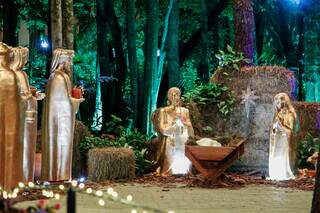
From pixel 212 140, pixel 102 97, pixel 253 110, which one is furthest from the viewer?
pixel 102 97

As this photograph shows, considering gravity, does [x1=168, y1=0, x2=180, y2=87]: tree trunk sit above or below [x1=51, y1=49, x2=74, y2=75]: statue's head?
above

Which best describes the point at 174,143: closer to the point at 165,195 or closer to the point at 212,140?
the point at 212,140

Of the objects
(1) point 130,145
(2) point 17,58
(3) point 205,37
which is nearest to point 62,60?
(2) point 17,58

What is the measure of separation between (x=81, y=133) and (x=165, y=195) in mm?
3796

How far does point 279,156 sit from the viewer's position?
47.1 feet

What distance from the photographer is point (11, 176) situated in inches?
415

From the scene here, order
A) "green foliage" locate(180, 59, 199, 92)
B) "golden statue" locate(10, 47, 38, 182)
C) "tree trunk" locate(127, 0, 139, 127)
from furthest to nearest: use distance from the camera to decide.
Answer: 1. "green foliage" locate(180, 59, 199, 92)
2. "tree trunk" locate(127, 0, 139, 127)
3. "golden statue" locate(10, 47, 38, 182)

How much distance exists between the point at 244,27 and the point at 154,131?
3.80 meters

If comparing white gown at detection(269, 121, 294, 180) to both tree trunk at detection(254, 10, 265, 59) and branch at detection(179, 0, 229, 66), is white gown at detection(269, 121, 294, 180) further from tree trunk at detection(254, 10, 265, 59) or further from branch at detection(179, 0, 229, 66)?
tree trunk at detection(254, 10, 265, 59)

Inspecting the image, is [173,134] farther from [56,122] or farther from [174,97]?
[56,122]

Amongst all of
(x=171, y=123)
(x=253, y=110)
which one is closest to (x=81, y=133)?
(x=171, y=123)

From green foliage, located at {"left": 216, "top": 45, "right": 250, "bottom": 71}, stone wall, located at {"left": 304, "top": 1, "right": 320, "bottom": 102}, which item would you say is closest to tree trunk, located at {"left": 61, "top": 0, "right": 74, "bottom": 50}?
green foliage, located at {"left": 216, "top": 45, "right": 250, "bottom": 71}

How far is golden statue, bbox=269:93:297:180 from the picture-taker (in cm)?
1428

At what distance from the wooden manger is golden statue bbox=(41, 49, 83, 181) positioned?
251 cm
